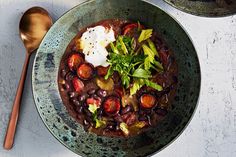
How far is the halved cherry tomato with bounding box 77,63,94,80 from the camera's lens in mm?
2180

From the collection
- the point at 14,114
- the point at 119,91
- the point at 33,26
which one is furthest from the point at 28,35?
the point at 119,91

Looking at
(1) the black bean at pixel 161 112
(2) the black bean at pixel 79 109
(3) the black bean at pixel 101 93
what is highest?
(1) the black bean at pixel 161 112

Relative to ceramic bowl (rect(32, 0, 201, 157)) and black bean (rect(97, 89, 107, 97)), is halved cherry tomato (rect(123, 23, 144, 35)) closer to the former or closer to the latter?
ceramic bowl (rect(32, 0, 201, 157))

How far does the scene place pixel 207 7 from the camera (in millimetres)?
2137

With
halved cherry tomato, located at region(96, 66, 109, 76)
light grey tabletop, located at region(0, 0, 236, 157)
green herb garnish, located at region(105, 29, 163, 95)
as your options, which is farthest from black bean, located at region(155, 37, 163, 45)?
halved cherry tomato, located at region(96, 66, 109, 76)

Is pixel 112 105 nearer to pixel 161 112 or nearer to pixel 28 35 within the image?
pixel 161 112

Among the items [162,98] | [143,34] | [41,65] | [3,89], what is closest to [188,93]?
[162,98]

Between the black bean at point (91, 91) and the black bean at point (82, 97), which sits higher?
the black bean at point (91, 91)

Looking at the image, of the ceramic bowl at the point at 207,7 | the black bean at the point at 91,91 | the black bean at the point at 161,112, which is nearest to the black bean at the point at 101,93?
the black bean at the point at 91,91

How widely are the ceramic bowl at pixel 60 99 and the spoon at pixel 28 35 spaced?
0.28 feet

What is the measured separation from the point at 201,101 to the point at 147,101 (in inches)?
9.4

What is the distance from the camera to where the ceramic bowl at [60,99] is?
2.10m

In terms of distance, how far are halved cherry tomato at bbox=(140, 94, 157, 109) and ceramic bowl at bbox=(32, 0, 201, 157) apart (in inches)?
3.5

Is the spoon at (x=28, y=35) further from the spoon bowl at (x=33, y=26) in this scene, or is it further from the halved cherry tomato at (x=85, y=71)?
the halved cherry tomato at (x=85, y=71)
